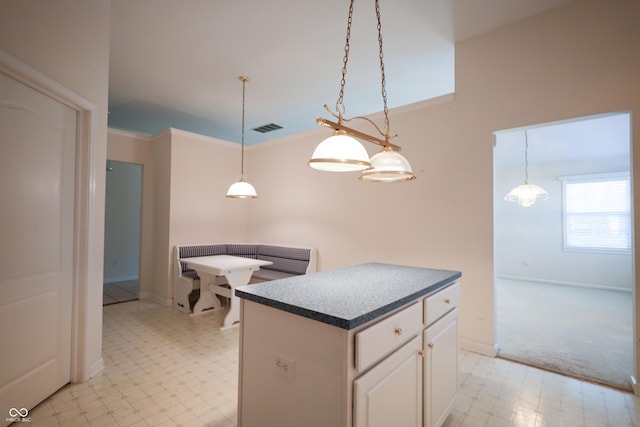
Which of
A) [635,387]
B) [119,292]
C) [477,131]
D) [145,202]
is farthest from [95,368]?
[635,387]

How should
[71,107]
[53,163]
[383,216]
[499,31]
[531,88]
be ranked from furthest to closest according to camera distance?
1. [383,216]
2. [499,31]
3. [531,88]
4. [71,107]
5. [53,163]

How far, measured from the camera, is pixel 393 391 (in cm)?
134

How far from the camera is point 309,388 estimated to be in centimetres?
123

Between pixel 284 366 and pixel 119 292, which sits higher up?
pixel 284 366

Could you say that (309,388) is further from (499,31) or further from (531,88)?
(499,31)

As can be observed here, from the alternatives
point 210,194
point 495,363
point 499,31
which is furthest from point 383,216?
point 210,194

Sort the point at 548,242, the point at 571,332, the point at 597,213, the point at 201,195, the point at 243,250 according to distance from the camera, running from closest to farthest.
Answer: the point at 571,332 → the point at 201,195 → the point at 243,250 → the point at 597,213 → the point at 548,242

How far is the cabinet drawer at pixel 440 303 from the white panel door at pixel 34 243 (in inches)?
97.2

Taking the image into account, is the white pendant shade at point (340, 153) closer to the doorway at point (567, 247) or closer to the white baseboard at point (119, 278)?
the doorway at point (567, 247)

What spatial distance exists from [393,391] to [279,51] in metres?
3.28

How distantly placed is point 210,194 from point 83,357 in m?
2.97

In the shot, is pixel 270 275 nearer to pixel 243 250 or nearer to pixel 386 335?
pixel 243 250

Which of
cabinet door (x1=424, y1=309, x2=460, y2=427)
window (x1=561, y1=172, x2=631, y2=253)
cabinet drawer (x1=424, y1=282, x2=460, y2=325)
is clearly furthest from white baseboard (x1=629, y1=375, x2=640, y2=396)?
window (x1=561, y1=172, x2=631, y2=253)

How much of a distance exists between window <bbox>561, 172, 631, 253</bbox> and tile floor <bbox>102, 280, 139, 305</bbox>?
823 centimetres
